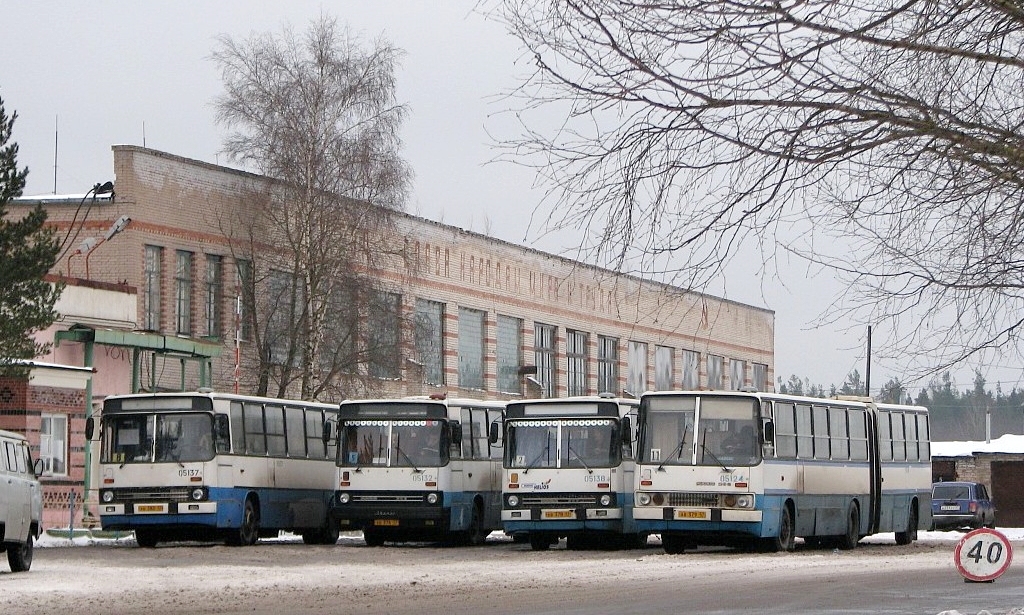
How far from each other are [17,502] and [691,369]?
58972mm

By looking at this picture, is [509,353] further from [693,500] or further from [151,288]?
[693,500]

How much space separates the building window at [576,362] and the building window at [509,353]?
3888 mm

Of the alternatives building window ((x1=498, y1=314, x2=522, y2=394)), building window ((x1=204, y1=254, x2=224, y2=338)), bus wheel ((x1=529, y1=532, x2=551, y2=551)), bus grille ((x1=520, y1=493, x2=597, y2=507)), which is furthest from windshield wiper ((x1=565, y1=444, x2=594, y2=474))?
building window ((x1=498, y1=314, x2=522, y2=394))

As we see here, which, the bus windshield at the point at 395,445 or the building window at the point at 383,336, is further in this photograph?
the building window at the point at 383,336

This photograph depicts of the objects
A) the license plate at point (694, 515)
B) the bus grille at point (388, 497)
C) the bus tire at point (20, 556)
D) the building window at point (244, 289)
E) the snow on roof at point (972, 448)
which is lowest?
the bus tire at point (20, 556)

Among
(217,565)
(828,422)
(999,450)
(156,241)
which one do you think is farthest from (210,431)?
(999,450)

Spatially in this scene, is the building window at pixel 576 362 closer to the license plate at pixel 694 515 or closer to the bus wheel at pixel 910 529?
the bus wheel at pixel 910 529

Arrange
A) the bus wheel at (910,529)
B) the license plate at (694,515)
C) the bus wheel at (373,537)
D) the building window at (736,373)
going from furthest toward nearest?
the building window at (736,373), the bus wheel at (910,529), the bus wheel at (373,537), the license plate at (694,515)

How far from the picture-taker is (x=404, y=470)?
34875 millimetres

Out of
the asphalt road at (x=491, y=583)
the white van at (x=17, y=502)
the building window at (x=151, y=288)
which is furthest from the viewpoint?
the building window at (x=151, y=288)

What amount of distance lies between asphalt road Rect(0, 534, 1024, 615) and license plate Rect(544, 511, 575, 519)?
Result: 100 centimetres

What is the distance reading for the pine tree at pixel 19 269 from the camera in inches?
1291

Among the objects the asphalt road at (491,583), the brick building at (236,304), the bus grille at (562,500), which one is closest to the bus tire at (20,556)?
the asphalt road at (491,583)

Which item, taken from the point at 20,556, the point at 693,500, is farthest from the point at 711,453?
the point at 20,556
